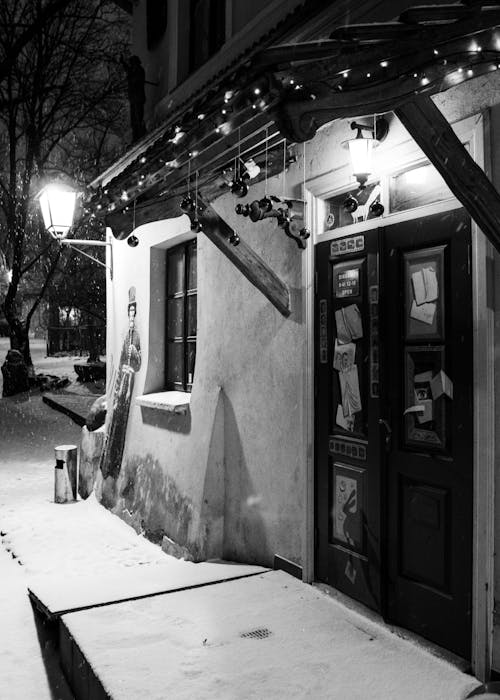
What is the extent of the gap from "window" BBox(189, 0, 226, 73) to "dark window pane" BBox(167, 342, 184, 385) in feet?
11.1

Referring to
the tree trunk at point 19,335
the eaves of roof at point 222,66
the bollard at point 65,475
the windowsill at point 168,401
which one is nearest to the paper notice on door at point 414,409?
the eaves of roof at point 222,66

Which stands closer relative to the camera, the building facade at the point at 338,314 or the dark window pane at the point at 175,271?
the building facade at the point at 338,314

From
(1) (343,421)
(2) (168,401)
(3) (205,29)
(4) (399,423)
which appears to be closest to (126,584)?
(1) (343,421)

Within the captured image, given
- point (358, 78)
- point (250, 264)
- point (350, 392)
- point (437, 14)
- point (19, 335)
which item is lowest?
point (350, 392)

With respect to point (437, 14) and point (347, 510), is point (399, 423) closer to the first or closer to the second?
point (347, 510)

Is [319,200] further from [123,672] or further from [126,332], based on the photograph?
[126,332]

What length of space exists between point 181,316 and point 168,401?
1187 mm

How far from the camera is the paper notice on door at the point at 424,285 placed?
397 centimetres

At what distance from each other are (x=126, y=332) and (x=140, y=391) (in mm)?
1045

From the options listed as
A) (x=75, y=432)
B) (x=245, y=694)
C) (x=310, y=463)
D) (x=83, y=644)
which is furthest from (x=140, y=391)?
(x=75, y=432)

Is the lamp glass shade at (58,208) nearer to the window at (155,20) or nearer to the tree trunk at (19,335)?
the window at (155,20)

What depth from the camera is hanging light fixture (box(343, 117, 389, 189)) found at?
427cm

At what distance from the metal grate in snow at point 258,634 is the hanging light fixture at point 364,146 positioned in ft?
9.99

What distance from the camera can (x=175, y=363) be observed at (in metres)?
7.89
